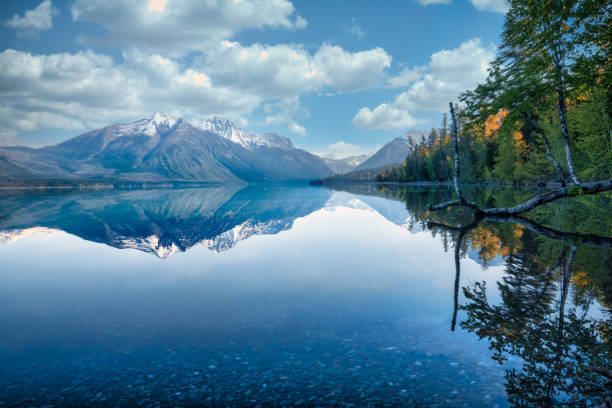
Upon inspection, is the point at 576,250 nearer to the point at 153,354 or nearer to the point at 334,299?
the point at 334,299

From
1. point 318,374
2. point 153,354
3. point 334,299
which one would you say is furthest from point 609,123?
point 153,354

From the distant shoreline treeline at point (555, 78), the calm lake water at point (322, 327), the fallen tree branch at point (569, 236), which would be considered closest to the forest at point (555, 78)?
the distant shoreline treeline at point (555, 78)

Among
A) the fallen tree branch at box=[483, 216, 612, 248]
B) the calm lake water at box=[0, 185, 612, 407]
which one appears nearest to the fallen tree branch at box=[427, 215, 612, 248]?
the fallen tree branch at box=[483, 216, 612, 248]

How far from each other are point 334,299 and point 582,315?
711cm

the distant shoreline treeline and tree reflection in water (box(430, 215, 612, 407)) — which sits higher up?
the distant shoreline treeline

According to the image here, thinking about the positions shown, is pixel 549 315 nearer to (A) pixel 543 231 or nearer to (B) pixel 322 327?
(B) pixel 322 327

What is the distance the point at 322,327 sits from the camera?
353 inches

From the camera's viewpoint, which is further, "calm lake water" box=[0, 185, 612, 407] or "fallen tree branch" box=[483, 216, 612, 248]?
"fallen tree branch" box=[483, 216, 612, 248]

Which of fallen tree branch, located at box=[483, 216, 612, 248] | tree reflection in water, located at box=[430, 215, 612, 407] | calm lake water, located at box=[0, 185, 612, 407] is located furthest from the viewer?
fallen tree branch, located at box=[483, 216, 612, 248]

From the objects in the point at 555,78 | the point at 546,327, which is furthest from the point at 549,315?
the point at 555,78

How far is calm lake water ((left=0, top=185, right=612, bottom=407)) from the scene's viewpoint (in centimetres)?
617

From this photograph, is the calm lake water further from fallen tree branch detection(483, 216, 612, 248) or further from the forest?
the forest

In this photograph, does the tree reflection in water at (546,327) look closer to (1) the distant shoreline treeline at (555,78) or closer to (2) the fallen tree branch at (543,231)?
(2) the fallen tree branch at (543,231)

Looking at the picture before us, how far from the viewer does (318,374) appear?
667 centimetres
